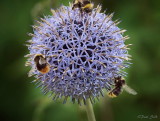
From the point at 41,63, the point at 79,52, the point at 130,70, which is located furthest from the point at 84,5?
the point at 130,70

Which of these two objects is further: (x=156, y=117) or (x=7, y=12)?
(x=7, y=12)

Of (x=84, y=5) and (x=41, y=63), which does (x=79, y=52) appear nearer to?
(x=41, y=63)

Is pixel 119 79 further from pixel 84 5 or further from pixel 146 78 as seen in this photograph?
pixel 146 78

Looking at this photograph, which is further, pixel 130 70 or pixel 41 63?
pixel 130 70

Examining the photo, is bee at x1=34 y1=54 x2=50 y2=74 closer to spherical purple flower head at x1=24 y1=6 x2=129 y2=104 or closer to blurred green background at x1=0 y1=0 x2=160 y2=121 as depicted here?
spherical purple flower head at x1=24 y1=6 x2=129 y2=104

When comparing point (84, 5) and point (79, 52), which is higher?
point (84, 5)

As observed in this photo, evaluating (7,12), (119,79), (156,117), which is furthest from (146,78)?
(7,12)
